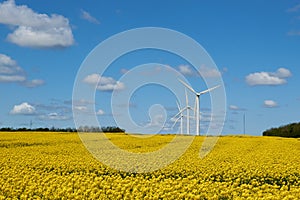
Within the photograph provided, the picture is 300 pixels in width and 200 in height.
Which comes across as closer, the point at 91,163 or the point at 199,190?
the point at 199,190

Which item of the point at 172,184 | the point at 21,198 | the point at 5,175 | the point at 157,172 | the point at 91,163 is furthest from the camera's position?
the point at 91,163

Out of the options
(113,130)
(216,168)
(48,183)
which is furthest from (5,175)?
(113,130)

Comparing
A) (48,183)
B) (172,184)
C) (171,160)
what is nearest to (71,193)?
(48,183)

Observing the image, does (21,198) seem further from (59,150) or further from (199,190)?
(59,150)

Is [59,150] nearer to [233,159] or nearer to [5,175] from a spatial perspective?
[233,159]

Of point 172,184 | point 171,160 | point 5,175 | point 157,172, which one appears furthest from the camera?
point 171,160

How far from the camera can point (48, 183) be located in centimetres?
1228

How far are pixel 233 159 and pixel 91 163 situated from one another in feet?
21.0

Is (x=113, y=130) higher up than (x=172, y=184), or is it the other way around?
(x=113, y=130)

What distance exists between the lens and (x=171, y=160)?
2064 cm

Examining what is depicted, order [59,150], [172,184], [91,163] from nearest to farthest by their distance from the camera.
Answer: [172,184] < [91,163] < [59,150]

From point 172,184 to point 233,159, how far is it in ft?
32.9

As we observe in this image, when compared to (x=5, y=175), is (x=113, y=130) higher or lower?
higher

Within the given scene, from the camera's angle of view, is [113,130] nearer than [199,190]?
No
